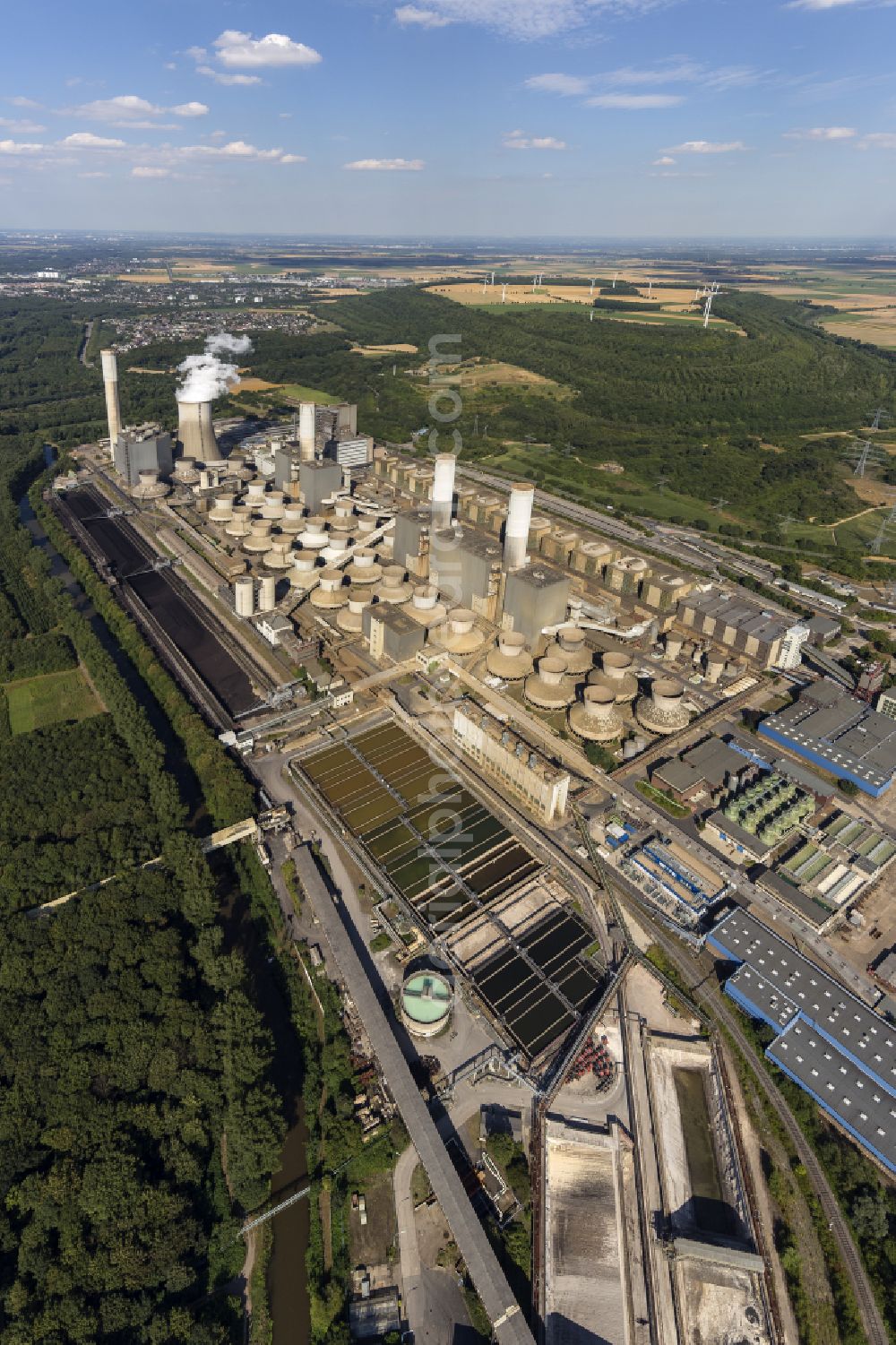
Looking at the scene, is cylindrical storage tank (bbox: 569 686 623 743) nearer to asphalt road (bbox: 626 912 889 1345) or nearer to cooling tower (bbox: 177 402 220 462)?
asphalt road (bbox: 626 912 889 1345)

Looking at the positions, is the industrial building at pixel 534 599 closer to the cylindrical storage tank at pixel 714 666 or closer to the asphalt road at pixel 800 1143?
the cylindrical storage tank at pixel 714 666

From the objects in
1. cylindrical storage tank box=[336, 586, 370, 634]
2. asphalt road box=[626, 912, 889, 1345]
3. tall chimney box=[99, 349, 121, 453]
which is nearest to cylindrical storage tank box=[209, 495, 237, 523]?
tall chimney box=[99, 349, 121, 453]

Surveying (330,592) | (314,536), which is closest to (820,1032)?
(330,592)

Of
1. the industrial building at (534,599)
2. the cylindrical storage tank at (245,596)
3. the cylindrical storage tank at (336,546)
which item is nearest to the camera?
the industrial building at (534,599)

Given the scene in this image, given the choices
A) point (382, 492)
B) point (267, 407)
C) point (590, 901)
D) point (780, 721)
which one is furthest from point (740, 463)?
point (590, 901)

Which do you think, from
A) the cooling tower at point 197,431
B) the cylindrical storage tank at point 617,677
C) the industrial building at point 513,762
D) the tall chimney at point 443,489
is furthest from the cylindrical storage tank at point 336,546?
the cooling tower at point 197,431

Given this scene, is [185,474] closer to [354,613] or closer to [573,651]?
[354,613]
